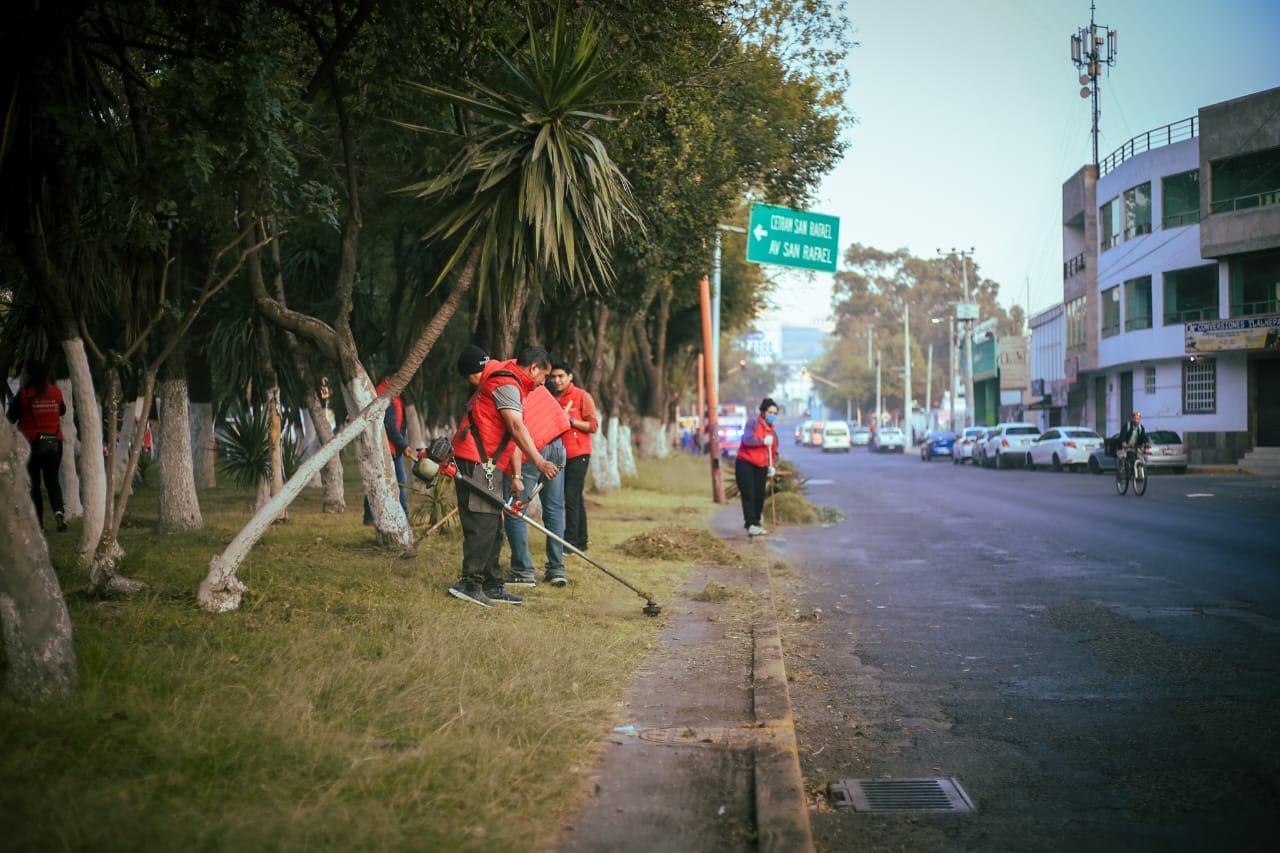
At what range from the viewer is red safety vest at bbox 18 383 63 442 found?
44.5 ft

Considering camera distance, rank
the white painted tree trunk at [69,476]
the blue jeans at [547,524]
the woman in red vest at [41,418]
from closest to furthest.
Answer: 1. the blue jeans at [547,524]
2. the woman in red vest at [41,418]
3. the white painted tree trunk at [69,476]

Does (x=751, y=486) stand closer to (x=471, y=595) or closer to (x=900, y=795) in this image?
(x=471, y=595)

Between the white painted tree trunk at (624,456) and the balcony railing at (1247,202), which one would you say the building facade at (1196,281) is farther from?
the white painted tree trunk at (624,456)

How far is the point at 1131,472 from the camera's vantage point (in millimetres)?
24422

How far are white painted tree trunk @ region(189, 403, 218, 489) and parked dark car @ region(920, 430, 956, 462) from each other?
40682 millimetres

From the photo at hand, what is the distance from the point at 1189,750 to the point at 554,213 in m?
5.70

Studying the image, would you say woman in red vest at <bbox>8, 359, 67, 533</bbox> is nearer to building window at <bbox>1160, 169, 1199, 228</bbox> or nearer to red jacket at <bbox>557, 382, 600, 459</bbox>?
Answer: red jacket at <bbox>557, 382, 600, 459</bbox>

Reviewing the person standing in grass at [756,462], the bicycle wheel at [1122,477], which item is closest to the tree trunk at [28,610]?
the person standing in grass at [756,462]

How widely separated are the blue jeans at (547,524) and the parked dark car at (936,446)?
4748 centimetres

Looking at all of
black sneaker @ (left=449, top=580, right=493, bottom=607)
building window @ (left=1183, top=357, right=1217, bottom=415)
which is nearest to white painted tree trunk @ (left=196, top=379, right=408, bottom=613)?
black sneaker @ (left=449, top=580, right=493, bottom=607)

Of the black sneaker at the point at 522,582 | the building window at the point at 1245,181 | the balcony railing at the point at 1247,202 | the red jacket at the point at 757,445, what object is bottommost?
the black sneaker at the point at 522,582

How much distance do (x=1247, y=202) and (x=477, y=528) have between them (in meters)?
37.6

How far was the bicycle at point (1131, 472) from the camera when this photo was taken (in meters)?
24.1

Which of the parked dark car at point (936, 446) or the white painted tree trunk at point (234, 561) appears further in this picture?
the parked dark car at point (936, 446)
